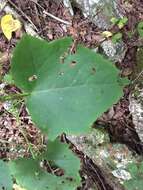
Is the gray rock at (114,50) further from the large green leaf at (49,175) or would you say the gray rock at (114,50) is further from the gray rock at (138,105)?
the large green leaf at (49,175)

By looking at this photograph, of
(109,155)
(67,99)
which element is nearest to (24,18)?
(109,155)

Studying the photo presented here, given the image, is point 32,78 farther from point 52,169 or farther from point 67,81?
point 52,169

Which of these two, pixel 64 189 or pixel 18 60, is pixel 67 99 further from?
pixel 64 189

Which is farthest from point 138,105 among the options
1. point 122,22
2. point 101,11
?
point 101,11

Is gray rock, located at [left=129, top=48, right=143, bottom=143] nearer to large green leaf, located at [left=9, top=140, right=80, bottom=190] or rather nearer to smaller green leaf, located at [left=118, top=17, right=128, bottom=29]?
smaller green leaf, located at [left=118, top=17, right=128, bottom=29]

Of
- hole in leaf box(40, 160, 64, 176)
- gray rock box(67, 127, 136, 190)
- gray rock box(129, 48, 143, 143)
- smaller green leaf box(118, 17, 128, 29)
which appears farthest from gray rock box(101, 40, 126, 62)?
hole in leaf box(40, 160, 64, 176)

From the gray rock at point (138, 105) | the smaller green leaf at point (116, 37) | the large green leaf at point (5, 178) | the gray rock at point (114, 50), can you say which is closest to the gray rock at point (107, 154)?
the gray rock at point (138, 105)
